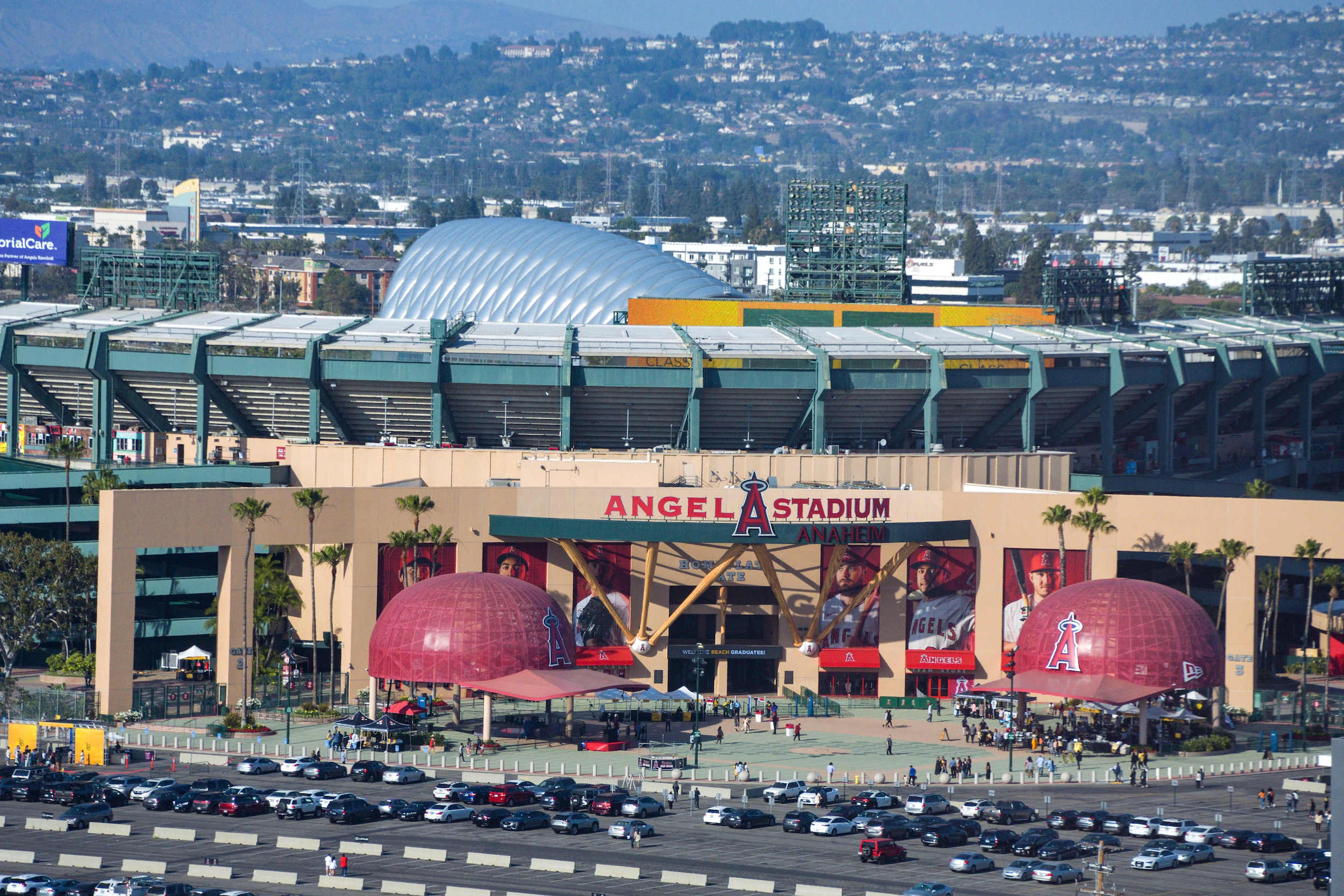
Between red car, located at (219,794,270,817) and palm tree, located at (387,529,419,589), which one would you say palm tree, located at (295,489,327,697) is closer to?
palm tree, located at (387,529,419,589)

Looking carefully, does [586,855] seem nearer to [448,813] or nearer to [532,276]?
[448,813]

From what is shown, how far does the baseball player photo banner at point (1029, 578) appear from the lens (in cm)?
10294

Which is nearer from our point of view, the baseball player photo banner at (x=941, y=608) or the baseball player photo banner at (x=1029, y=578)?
the baseball player photo banner at (x=1029, y=578)

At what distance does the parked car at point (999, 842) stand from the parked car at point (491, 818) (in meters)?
17.0

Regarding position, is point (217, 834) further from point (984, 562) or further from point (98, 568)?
point (984, 562)

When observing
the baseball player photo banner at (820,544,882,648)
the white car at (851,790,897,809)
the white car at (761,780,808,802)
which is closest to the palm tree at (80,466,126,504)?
the baseball player photo banner at (820,544,882,648)

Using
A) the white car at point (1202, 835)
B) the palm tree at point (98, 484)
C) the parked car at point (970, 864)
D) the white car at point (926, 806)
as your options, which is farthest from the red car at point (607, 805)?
the palm tree at point (98, 484)

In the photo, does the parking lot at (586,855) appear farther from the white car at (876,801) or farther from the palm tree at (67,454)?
the palm tree at (67,454)

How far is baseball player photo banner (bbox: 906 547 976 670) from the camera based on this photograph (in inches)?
4112

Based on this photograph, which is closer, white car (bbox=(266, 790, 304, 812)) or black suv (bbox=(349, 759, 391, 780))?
white car (bbox=(266, 790, 304, 812))

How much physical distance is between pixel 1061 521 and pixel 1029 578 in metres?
3.99

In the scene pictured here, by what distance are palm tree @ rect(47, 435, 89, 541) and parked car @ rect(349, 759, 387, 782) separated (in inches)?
1172

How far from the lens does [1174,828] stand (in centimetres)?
7156

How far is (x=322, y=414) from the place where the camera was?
117m
